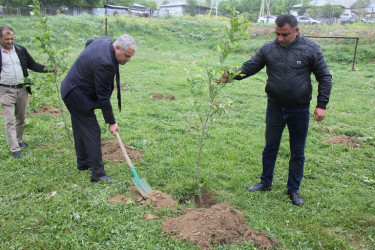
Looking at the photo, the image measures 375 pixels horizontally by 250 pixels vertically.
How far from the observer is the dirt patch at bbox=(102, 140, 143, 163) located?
5.05 meters

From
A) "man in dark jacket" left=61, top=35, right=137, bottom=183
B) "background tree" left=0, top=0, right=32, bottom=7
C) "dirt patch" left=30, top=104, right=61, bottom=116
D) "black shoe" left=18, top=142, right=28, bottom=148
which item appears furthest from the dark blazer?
"background tree" left=0, top=0, right=32, bottom=7

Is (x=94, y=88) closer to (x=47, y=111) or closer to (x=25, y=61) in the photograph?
(x=25, y=61)

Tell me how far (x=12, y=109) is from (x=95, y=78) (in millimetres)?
2137

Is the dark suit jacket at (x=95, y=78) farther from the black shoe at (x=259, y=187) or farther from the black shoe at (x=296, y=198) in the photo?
the black shoe at (x=296, y=198)

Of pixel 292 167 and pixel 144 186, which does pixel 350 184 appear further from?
pixel 144 186

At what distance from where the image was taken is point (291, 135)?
12.9 ft

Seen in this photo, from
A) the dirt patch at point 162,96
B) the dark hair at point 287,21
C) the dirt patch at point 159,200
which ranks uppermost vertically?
the dark hair at point 287,21

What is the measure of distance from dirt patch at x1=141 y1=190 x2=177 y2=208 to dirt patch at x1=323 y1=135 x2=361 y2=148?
4.05m

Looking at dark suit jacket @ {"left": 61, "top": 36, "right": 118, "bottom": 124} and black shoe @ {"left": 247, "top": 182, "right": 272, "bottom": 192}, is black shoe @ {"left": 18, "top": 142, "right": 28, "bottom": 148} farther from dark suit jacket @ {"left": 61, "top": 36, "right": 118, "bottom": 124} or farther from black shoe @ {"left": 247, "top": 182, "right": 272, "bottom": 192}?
black shoe @ {"left": 247, "top": 182, "right": 272, "bottom": 192}

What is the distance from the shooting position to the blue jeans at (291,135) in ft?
12.4

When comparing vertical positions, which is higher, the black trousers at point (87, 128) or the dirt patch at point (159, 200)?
the black trousers at point (87, 128)

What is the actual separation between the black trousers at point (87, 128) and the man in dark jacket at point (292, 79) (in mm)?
1925

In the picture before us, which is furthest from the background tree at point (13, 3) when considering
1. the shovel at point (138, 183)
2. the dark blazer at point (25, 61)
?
the shovel at point (138, 183)

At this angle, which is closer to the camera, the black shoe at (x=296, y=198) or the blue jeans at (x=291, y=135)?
the blue jeans at (x=291, y=135)
